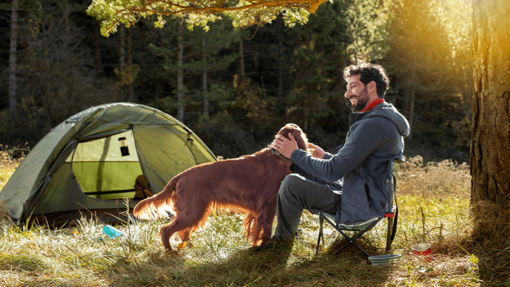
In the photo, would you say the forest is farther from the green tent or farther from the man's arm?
the man's arm

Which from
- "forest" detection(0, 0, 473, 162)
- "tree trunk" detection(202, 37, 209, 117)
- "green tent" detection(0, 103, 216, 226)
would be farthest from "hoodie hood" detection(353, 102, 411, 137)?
"tree trunk" detection(202, 37, 209, 117)

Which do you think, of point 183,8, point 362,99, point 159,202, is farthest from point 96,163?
point 362,99

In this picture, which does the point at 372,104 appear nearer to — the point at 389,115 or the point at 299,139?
the point at 389,115

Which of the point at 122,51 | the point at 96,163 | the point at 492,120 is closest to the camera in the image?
the point at 492,120

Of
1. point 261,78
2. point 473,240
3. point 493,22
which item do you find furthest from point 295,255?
point 261,78

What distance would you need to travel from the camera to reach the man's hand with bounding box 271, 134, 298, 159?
8.46 feet

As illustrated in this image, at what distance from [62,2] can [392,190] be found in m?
16.2

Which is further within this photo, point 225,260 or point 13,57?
point 13,57

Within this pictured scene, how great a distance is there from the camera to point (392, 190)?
2426 millimetres

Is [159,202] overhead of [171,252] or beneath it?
overhead

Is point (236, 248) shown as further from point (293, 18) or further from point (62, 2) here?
point (62, 2)

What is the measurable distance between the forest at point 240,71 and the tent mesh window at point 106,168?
9.17 metres

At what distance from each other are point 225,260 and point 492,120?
6.51 feet

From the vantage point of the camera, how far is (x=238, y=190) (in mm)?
2781
